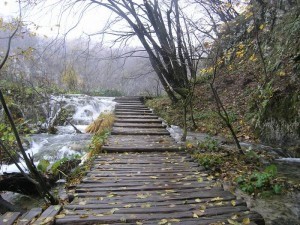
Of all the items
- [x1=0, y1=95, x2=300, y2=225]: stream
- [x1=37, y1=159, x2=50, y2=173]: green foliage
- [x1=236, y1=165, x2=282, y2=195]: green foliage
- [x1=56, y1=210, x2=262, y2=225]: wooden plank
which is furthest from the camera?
[x1=37, y1=159, x2=50, y2=173]: green foliage

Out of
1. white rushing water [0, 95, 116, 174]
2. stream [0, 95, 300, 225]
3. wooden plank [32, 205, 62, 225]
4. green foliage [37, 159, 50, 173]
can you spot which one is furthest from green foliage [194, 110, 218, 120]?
wooden plank [32, 205, 62, 225]

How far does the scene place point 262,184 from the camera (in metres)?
4.37

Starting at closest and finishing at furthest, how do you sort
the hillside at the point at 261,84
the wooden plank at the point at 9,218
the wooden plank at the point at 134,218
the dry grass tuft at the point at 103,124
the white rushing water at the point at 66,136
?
the wooden plank at the point at 9,218
the wooden plank at the point at 134,218
the hillside at the point at 261,84
the white rushing water at the point at 66,136
the dry grass tuft at the point at 103,124

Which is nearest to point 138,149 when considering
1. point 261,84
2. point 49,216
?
Answer: point 49,216

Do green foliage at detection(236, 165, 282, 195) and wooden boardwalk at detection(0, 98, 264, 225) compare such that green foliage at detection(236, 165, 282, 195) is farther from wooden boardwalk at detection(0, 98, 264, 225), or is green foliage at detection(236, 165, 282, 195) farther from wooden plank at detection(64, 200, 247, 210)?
wooden plank at detection(64, 200, 247, 210)

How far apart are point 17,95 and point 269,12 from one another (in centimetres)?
1267

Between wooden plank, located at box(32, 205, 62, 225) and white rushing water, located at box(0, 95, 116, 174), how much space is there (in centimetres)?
126

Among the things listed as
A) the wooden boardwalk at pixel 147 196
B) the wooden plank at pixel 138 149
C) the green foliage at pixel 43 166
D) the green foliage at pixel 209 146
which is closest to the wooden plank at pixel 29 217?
the wooden boardwalk at pixel 147 196

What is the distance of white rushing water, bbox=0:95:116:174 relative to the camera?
8.14m

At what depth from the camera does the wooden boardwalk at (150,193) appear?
3.07 meters

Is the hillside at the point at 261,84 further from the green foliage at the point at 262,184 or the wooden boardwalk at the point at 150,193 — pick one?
the wooden boardwalk at the point at 150,193

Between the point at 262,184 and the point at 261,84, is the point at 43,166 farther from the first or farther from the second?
the point at 261,84

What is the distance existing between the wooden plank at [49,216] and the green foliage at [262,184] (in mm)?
2995

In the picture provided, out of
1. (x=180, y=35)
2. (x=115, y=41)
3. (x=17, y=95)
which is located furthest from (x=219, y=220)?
(x=17, y=95)
